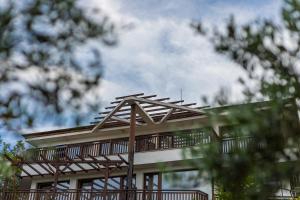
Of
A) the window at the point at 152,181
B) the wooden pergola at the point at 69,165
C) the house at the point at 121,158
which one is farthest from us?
the window at the point at 152,181

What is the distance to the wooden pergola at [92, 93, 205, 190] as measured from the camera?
1823 cm

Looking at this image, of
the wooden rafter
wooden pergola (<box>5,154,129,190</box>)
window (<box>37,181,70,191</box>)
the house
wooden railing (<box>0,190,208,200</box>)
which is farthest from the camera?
window (<box>37,181,70,191</box>)

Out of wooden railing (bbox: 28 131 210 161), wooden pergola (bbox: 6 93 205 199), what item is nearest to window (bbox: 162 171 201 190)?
wooden pergola (bbox: 6 93 205 199)

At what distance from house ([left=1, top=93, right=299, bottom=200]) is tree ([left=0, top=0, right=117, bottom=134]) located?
1182 cm

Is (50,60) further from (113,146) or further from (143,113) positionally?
(113,146)

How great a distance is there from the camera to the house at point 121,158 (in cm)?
1784

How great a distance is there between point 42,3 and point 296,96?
3004 mm

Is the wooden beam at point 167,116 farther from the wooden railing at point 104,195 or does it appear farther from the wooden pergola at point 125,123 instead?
the wooden railing at point 104,195

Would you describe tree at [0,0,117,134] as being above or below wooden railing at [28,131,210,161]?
below

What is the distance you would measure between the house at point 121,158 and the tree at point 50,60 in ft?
38.8

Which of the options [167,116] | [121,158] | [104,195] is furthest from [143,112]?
[104,195]

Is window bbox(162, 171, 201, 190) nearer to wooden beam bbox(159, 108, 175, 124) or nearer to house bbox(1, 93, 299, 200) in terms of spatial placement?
house bbox(1, 93, 299, 200)

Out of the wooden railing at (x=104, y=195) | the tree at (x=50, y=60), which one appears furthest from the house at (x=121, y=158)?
the tree at (x=50, y=60)

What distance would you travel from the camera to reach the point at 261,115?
4844 mm
